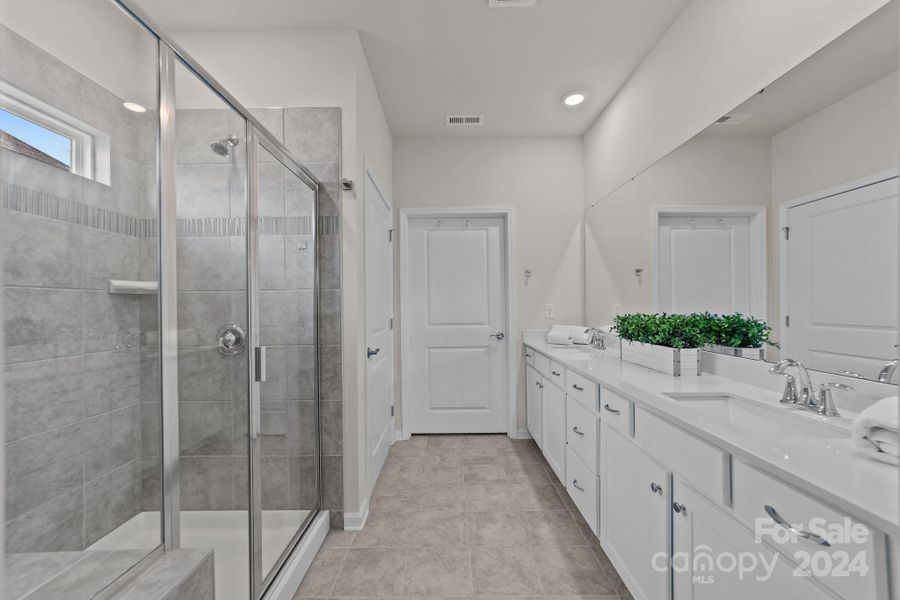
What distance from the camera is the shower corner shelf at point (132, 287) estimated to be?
0.97m

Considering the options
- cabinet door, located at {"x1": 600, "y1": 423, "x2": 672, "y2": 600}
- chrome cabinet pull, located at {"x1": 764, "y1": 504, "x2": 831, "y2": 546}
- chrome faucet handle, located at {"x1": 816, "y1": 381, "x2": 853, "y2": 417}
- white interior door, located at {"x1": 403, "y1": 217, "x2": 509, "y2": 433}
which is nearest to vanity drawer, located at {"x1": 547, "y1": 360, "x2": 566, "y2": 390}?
cabinet door, located at {"x1": 600, "y1": 423, "x2": 672, "y2": 600}

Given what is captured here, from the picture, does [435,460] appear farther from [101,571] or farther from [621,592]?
[101,571]

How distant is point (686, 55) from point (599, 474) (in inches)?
82.7

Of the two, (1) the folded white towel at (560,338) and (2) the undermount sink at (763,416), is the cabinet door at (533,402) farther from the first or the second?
(2) the undermount sink at (763,416)

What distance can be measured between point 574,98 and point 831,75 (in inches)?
72.9

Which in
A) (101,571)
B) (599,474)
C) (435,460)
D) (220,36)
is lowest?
(435,460)

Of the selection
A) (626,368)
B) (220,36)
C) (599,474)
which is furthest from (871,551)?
(220,36)

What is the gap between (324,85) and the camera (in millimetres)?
2191

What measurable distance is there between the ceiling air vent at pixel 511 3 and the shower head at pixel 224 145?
1.43 meters

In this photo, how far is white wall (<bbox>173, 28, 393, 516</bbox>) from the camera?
2184 mm

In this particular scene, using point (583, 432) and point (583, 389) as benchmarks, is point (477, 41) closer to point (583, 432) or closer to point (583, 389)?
point (583, 389)

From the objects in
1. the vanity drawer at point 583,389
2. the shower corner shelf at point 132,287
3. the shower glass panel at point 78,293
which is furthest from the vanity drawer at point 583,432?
the shower corner shelf at point 132,287

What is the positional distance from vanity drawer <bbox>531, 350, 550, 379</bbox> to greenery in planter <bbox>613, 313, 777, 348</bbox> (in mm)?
609

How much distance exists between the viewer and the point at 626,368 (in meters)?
2.16
